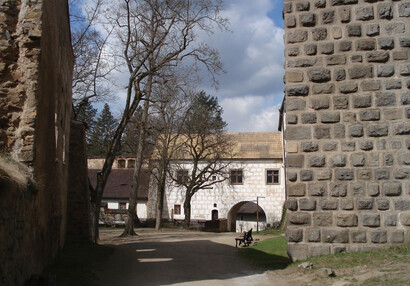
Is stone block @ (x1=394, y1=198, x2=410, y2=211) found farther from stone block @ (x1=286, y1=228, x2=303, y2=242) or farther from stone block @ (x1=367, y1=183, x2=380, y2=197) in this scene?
stone block @ (x1=286, y1=228, x2=303, y2=242)

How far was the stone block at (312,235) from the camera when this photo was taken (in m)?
8.39

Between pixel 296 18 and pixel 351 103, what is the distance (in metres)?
2.03

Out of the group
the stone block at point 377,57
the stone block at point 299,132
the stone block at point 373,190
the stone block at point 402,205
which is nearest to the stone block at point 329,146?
the stone block at point 299,132

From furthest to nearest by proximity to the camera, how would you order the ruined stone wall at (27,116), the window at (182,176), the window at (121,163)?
the window at (121,163) → the window at (182,176) → the ruined stone wall at (27,116)

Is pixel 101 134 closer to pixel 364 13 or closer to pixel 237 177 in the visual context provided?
pixel 237 177

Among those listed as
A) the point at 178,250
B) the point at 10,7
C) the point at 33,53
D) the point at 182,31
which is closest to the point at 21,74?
the point at 33,53

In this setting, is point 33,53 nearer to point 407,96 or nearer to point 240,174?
point 407,96

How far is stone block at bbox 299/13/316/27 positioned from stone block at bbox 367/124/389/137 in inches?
92.0

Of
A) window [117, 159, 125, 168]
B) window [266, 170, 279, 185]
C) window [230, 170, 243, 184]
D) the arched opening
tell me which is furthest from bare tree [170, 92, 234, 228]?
window [117, 159, 125, 168]

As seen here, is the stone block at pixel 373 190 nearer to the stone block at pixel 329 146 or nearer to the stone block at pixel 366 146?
the stone block at pixel 366 146

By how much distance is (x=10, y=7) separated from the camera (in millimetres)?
7723

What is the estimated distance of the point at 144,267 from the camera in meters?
10.3

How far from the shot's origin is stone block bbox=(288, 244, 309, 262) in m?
8.41

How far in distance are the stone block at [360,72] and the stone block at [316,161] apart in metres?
1.69
